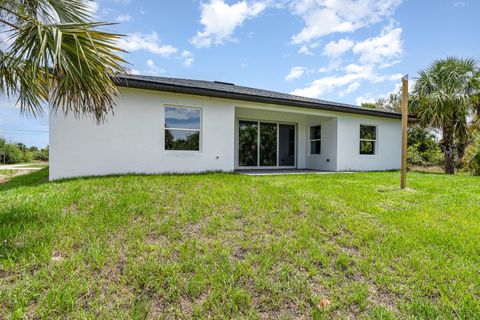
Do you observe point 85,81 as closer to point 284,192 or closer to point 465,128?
point 284,192

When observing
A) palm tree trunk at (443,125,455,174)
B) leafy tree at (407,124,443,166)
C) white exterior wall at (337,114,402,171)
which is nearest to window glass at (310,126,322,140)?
white exterior wall at (337,114,402,171)

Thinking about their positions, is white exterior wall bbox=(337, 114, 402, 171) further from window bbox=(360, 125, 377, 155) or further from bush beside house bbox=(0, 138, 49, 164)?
bush beside house bbox=(0, 138, 49, 164)

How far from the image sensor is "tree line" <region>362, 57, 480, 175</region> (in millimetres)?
11480

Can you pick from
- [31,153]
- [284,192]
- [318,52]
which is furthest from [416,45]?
[31,153]

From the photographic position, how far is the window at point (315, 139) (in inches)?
477

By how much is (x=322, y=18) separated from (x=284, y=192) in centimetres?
714

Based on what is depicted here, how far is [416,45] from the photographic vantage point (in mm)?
9984

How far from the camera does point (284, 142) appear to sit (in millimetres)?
12492

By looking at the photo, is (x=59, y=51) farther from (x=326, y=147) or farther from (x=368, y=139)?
(x=368, y=139)

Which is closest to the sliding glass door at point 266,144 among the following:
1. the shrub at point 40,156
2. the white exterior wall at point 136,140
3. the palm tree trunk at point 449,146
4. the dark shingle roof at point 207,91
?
the white exterior wall at point 136,140

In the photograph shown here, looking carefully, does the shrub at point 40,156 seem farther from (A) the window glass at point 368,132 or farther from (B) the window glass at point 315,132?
(A) the window glass at point 368,132

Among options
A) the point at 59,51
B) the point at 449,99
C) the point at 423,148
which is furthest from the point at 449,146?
the point at 59,51

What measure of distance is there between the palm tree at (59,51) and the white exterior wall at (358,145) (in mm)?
9815

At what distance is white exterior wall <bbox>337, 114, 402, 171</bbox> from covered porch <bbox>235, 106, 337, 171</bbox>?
1.26ft
